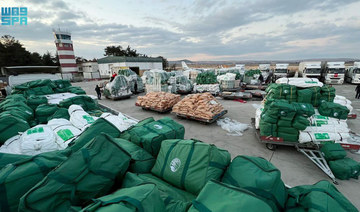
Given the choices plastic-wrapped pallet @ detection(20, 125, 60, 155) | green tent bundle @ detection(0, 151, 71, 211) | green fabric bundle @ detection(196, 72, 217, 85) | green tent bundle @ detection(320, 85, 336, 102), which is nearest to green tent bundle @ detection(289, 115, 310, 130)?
green tent bundle @ detection(320, 85, 336, 102)

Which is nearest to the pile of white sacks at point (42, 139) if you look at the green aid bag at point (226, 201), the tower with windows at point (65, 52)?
the green aid bag at point (226, 201)

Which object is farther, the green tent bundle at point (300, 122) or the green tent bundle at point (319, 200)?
the green tent bundle at point (300, 122)

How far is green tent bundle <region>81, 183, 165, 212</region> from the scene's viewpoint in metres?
1.15

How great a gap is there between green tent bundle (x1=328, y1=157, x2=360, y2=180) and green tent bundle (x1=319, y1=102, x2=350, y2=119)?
1.42 meters

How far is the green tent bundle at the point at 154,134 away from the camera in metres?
2.59

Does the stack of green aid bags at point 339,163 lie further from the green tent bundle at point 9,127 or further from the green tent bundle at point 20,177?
the green tent bundle at point 9,127

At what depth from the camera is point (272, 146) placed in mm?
4914

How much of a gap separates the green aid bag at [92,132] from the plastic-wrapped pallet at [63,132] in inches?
18.5

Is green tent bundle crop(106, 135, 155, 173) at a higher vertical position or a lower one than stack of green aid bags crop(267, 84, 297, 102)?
lower

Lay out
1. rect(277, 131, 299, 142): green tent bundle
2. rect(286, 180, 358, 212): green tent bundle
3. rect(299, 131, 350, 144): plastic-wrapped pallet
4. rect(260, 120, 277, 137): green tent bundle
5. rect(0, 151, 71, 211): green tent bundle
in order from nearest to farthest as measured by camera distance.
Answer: rect(286, 180, 358, 212): green tent bundle
rect(0, 151, 71, 211): green tent bundle
rect(299, 131, 350, 144): plastic-wrapped pallet
rect(277, 131, 299, 142): green tent bundle
rect(260, 120, 277, 137): green tent bundle

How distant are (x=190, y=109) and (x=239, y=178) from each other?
18.8 ft

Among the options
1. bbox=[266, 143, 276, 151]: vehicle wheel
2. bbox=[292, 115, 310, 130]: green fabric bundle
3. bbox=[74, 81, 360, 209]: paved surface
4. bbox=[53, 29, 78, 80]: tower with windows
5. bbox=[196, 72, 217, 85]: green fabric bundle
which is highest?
bbox=[53, 29, 78, 80]: tower with windows

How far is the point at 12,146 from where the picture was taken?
273cm

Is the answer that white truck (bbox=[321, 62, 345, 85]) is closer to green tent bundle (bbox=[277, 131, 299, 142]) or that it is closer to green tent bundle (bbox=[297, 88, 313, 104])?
green tent bundle (bbox=[297, 88, 313, 104])
